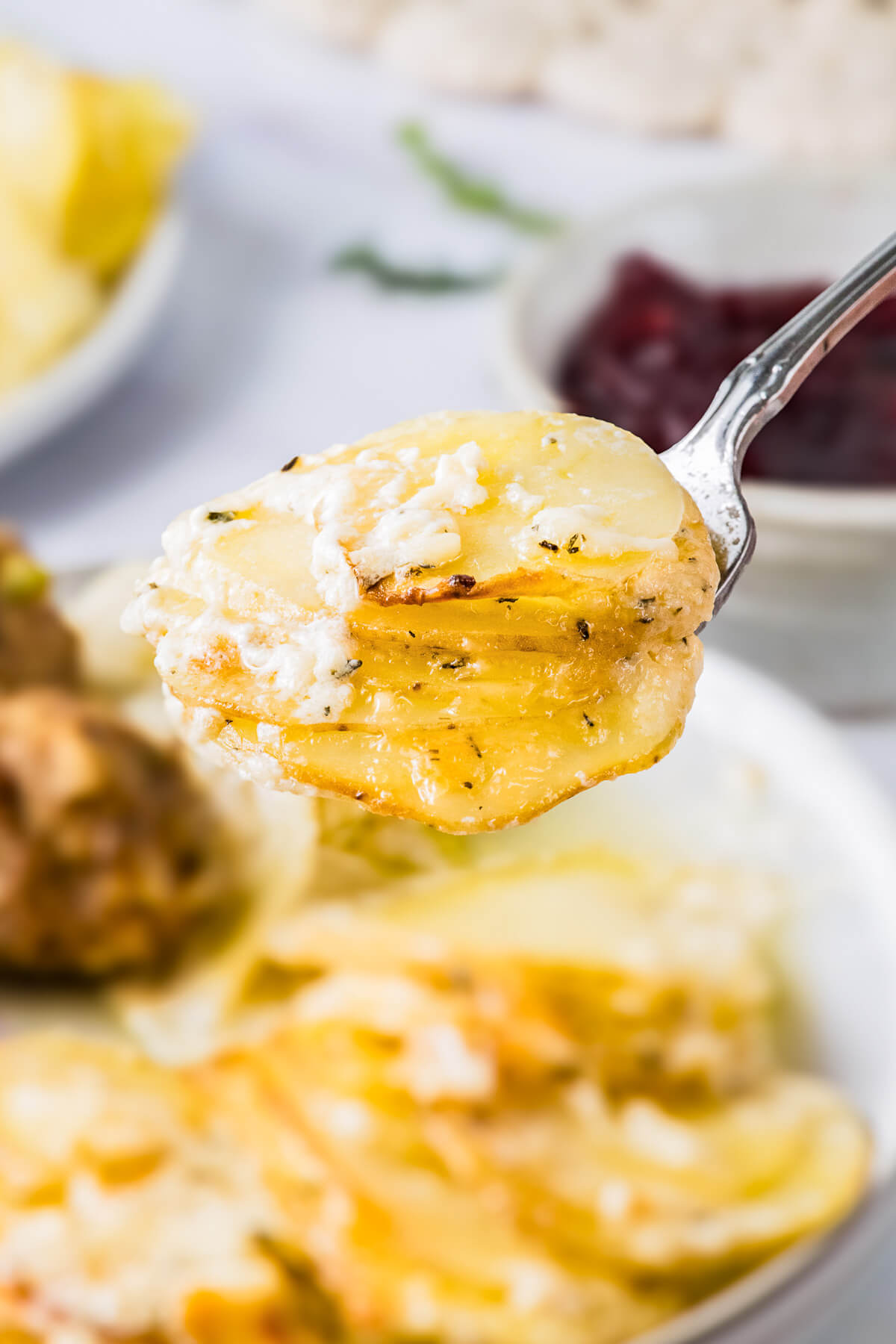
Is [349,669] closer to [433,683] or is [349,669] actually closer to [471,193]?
[433,683]

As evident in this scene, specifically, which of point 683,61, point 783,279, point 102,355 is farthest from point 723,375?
point 683,61

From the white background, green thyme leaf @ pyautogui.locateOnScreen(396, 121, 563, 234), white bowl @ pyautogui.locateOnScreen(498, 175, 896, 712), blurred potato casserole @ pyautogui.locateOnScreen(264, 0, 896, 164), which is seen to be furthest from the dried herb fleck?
blurred potato casserole @ pyautogui.locateOnScreen(264, 0, 896, 164)

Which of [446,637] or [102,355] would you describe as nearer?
[446,637]

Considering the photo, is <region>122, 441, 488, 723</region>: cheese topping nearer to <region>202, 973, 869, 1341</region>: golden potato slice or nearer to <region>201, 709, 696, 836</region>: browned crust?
<region>201, 709, 696, 836</region>: browned crust

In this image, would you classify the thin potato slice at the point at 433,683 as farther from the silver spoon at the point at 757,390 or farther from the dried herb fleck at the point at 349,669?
the silver spoon at the point at 757,390

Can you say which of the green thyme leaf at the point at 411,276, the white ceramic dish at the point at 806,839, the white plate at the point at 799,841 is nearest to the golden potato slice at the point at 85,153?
the green thyme leaf at the point at 411,276

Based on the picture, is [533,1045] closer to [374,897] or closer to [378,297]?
[374,897]

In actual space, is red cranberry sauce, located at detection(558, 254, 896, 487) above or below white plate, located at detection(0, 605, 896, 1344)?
above
